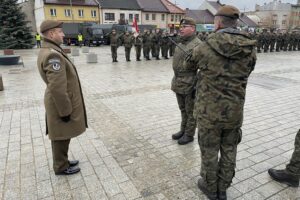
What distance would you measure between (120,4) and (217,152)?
4576cm

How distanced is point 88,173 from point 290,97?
6044 millimetres

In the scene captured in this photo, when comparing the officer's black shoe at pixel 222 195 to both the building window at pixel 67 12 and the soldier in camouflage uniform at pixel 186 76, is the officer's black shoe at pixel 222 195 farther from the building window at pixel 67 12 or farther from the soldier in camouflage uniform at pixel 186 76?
the building window at pixel 67 12

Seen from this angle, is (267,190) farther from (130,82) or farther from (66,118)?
(130,82)

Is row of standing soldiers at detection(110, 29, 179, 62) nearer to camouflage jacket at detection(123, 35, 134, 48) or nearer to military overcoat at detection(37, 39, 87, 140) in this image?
camouflage jacket at detection(123, 35, 134, 48)

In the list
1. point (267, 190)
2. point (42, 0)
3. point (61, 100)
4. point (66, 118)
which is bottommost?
point (267, 190)

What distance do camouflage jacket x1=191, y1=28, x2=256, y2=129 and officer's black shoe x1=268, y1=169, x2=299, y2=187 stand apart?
1113 millimetres

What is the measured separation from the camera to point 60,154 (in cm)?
324

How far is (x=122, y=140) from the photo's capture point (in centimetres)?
436

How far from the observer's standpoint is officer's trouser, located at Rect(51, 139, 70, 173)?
3148mm

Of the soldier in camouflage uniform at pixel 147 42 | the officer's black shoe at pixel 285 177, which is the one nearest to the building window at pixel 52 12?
the soldier in camouflage uniform at pixel 147 42

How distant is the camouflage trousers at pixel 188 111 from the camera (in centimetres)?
400

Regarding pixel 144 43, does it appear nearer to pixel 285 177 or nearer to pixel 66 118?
pixel 66 118

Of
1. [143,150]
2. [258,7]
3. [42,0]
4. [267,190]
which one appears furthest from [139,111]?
[258,7]

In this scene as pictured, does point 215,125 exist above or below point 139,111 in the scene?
above
